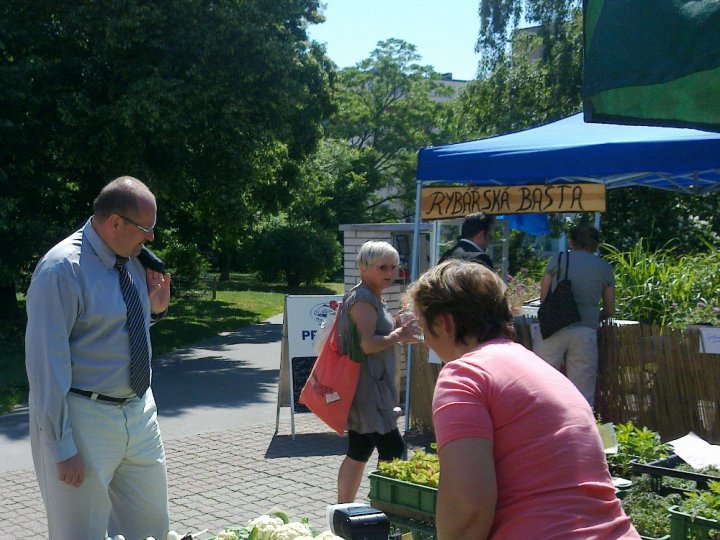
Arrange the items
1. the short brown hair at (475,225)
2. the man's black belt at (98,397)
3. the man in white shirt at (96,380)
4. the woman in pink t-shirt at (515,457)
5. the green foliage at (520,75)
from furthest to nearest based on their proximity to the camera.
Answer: the green foliage at (520,75) < the short brown hair at (475,225) < the man's black belt at (98,397) < the man in white shirt at (96,380) < the woman in pink t-shirt at (515,457)

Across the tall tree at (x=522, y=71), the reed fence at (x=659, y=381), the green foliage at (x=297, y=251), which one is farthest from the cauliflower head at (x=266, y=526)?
the green foliage at (x=297, y=251)

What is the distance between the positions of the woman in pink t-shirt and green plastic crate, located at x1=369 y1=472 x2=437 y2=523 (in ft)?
4.97

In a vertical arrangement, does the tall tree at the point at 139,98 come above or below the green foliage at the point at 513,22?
below

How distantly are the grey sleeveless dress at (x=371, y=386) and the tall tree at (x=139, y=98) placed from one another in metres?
9.93

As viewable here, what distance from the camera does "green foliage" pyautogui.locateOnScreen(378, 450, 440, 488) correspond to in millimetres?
3789

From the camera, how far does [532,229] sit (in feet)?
34.3

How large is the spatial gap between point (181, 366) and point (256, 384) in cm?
211

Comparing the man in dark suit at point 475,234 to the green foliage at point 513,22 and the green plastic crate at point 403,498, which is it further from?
the green foliage at point 513,22

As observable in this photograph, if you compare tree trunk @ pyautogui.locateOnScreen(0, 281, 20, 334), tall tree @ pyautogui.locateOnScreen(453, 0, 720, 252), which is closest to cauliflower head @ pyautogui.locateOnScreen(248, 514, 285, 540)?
tree trunk @ pyautogui.locateOnScreen(0, 281, 20, 334)

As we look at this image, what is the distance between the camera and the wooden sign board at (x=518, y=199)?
24.3ft

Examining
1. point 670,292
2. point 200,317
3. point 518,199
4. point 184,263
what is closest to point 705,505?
point 518,199

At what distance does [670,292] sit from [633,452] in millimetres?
3681

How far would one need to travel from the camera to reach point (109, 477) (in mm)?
3547

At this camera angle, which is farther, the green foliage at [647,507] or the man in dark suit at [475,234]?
the man in dark suit at [475,234]
